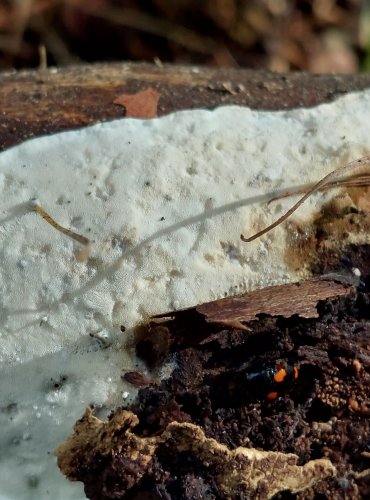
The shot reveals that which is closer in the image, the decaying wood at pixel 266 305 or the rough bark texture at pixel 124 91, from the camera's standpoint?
the decaying wood at pixel 266 305

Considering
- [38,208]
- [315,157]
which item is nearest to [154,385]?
[38,208]

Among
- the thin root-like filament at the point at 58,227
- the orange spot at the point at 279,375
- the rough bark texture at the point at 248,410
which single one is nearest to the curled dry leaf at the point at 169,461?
the rough bark texture at the point at 248,410

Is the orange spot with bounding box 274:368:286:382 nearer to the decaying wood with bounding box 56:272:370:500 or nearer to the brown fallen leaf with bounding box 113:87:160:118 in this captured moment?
the decaying wood with bounding box 56:272:370:500

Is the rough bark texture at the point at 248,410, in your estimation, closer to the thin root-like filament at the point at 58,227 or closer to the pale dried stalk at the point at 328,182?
the pale dried stalk at the point at 328,182

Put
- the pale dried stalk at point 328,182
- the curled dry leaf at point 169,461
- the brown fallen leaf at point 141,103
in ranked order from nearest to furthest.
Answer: the curled dry leaf at point 169,461
the pale dried stalk at point 328,182
the brown fallen leaf at point 141,103

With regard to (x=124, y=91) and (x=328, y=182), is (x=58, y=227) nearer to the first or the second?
(x=124, y=91)

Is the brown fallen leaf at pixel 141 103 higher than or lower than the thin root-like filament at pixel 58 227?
higher
